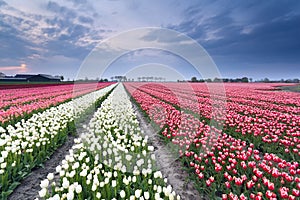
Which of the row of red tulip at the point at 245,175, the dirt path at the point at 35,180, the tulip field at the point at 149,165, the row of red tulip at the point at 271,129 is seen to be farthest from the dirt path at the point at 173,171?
the dirt path at the point at 35,180

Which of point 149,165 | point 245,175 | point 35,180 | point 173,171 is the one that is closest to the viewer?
point 245,175

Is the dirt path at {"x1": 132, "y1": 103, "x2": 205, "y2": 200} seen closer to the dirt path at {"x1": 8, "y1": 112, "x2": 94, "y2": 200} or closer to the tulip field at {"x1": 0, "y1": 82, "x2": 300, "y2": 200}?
the tulip field at {"x1": 0, "y1": 82, "x2": 300, "y2": 200}

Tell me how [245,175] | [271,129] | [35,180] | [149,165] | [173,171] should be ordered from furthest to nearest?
[271,129] < [173,171] < [35,180] < [149,165] < [245,175]

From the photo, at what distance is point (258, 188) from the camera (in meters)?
3.38

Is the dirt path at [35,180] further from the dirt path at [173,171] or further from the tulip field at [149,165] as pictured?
the dirt path at [173,171]

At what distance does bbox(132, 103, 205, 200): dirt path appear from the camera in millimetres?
3956

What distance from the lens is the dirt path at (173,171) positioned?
3956 mm

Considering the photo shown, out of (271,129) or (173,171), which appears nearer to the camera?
(173,171)

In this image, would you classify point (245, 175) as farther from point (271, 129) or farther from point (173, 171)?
point (271, 129)

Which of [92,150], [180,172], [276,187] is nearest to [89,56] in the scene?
[92,150]

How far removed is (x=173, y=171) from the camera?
4789 millimetres

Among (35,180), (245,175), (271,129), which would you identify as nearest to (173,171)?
(245,175)

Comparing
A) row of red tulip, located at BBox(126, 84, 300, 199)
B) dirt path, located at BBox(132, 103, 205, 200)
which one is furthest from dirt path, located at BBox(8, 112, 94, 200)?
row of red tulip, located at BBox(126, 84, 300, 199)

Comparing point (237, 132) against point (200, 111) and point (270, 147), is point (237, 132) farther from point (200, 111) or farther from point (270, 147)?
point (200, 111)
